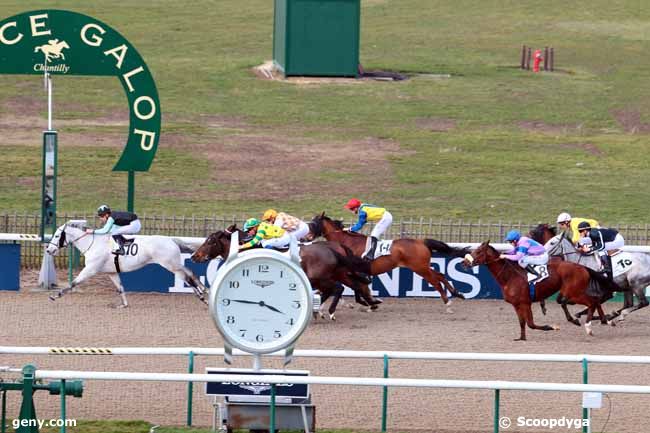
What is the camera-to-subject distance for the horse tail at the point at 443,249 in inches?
770

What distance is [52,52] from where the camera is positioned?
2030cm

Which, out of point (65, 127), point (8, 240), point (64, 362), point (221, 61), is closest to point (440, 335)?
point (64, 362)

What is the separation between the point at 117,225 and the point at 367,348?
4493mm

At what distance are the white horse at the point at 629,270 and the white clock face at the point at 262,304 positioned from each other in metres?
9.04

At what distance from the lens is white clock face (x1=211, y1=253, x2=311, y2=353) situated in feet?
35.1

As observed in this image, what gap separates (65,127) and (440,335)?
1931 cm

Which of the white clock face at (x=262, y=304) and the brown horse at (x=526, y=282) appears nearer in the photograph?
the white clock face at (x=262, y=304)

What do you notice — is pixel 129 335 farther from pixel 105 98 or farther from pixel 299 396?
pixel 105 98

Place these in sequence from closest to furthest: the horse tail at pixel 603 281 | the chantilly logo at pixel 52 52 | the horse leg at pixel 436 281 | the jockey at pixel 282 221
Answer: the horse tail at pixel 603 281 → the jockey at pixel 282 221 → the horse leg at pixel 436 281 → the chantilly logo at pixel 52 52

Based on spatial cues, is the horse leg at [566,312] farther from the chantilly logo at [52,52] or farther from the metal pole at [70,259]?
the chantilly logo at [52,52]

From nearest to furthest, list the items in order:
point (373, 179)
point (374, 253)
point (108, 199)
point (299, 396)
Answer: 1. point (299, 396)
2. point (374, 253)
3. point (108, 199)
4. point (373, 179)

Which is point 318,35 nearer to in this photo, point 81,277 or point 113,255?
point 113,255

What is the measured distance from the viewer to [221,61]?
44.5 m

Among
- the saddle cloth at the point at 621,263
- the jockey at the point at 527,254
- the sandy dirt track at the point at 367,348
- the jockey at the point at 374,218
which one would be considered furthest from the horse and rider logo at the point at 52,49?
the saddle cloth at the point at 621,263
